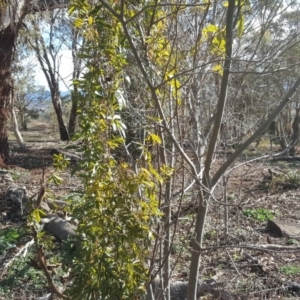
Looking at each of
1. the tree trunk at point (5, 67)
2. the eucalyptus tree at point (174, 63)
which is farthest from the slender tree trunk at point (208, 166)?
the tree trunk at point (5, 67)

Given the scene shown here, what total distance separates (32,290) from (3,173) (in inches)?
220

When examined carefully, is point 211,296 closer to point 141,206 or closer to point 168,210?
point 168,210

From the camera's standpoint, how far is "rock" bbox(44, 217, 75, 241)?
609 centimetres

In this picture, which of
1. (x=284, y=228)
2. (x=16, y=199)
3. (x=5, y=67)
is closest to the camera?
(x=284, y=228)

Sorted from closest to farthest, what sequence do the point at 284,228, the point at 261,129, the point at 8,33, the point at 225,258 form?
the point at 261,129 → the point at 225,258 → the point at 284,228 → the point at 8,33

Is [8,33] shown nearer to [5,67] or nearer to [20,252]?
[5,67]

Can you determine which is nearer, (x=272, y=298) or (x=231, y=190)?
(x=272, y=298)

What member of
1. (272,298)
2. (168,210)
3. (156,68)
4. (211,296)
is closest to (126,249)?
(168,210)

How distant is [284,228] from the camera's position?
7.45 m

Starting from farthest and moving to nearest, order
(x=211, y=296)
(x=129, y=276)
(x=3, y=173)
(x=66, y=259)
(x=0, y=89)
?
(x=0, y=89) → (x=3, y=173) → (x=211, y=296) → (x=66, y=259) → (x=129, y=276)

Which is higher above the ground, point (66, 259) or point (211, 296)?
point (66, 259)

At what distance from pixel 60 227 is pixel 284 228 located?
336 centimetres

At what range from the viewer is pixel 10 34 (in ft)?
34.4

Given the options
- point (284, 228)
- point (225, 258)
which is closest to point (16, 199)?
point (225, 258)
